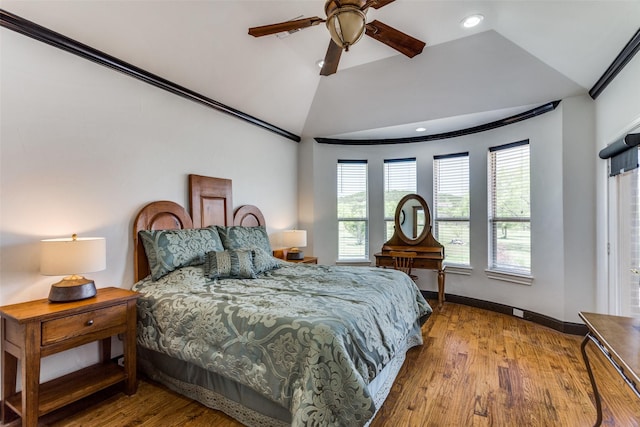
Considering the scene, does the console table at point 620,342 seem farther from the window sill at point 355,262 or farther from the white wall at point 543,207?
the window sill at point 355,262

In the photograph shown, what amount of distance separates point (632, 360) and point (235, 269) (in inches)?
100

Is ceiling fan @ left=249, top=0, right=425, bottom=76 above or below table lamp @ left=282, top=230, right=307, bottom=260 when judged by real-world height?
above

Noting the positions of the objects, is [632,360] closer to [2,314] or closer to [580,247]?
[580,247]

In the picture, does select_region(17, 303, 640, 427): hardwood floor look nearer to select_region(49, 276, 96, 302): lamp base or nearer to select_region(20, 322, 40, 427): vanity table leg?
select_region(20, 322, 40, 427): vanity table leg

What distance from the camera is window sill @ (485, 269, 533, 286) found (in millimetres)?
3864

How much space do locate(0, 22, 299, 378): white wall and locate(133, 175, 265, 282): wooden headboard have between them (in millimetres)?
77

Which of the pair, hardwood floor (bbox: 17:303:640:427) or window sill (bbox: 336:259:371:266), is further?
window sill (bbox: 336:259:371:266)

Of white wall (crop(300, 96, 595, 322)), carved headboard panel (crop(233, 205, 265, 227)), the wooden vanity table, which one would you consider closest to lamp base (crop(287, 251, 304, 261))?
carved headboard panel (crop(233, 205, 265, 227))

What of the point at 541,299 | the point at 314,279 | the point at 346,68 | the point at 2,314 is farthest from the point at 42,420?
the point at 541,299

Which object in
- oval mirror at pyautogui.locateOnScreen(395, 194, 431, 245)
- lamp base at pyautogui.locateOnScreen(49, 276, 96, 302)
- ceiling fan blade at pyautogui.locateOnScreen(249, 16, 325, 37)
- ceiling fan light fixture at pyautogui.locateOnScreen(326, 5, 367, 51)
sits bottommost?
lamp base at pyautogui.locateOnScreen(49, 276, 96, 302)

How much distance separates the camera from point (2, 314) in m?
1.90

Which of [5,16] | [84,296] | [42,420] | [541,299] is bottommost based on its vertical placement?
[42,420]

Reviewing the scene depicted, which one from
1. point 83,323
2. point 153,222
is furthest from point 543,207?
point 83,323

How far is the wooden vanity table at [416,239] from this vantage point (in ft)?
14.3
